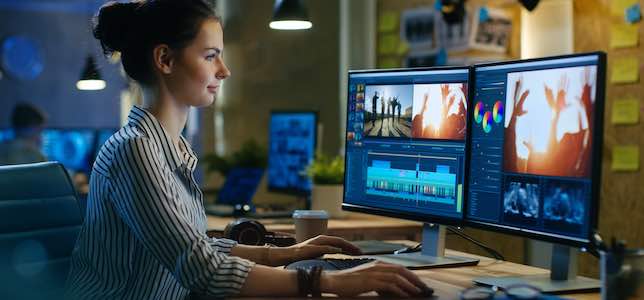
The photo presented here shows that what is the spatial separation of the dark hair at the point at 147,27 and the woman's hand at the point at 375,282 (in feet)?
2.10

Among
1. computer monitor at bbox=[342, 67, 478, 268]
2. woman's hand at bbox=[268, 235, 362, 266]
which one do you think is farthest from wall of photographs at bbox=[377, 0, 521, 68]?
woman's hand at bbox=[268, 235, 362, 266]

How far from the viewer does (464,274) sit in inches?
85.4

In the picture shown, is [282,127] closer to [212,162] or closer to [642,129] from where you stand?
[212,162]

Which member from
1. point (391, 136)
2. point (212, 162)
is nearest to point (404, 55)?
point (212, 162)

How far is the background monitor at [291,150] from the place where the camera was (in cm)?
405

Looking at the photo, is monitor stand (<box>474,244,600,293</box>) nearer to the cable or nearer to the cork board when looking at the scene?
the cable

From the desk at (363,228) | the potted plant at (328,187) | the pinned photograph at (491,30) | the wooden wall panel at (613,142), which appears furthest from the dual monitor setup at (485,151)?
the pinned photograph at (491,30)

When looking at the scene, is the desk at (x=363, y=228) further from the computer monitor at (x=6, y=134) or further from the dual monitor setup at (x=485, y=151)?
the computer monitor at (x=6, y=134)

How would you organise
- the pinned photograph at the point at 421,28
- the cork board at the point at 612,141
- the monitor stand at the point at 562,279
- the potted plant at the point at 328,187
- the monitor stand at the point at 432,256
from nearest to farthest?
the monitor stand at the point at 562,279, the monitor stand at the point at 432,256, the cork board at the point at 612,141, the potted plant at the point at 328,187, the pinned photograph at the point at 421,28

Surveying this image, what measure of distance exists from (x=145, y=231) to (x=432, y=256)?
0.87 meters

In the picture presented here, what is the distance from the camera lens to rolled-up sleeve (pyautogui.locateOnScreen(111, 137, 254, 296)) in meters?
1.77

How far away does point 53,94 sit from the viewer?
37.9 feet

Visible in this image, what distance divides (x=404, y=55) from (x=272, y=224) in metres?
1.38

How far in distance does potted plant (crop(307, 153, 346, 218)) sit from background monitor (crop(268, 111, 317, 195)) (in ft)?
0.57
